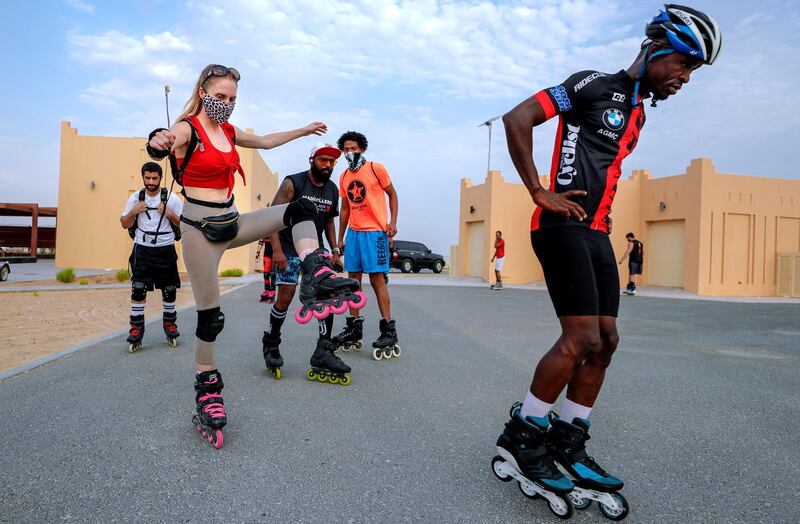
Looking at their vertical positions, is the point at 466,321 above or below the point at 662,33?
below

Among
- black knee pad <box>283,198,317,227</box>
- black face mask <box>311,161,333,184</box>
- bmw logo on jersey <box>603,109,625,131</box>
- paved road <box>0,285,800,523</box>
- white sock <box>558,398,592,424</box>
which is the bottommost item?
paved road <box>0,285,800,523</box>

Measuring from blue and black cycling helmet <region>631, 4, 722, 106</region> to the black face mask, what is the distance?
2.63 metres

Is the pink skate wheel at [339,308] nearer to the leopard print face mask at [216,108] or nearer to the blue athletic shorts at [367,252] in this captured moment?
the leopard print face mask at [216,108]

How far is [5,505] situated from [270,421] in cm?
131

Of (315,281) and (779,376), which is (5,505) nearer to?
(315,281)

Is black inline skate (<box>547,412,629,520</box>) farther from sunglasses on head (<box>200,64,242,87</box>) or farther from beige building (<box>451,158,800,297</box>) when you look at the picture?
beige building (<box>451,158,800,297</box>)

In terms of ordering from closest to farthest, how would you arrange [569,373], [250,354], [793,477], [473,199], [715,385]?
[569,373]
[793,477]
[715,385]
[250,354]
[473,199]

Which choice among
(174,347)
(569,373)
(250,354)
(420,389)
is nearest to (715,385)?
(420,389)

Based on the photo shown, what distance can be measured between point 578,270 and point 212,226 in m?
1.95

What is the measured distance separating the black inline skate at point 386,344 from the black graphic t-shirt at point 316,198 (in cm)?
120

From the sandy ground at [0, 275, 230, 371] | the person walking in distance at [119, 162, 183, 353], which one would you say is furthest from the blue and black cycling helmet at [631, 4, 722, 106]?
the sandy ground at [0, 275, 230, 371]

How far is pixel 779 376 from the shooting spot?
15.3ft

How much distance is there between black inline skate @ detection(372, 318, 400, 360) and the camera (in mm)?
4973

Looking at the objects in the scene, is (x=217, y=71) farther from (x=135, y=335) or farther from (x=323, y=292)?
(x=135, y=335)
